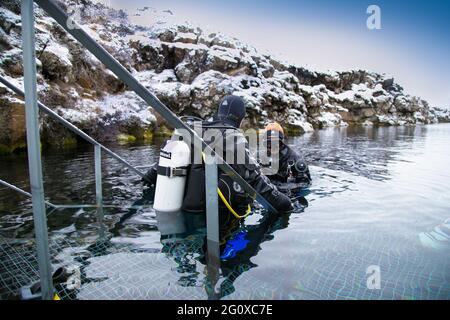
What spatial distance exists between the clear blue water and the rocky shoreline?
11.1m

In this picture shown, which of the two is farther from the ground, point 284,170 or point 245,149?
point 245,149

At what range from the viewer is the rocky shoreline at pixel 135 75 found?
14.8 m

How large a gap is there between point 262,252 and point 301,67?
2737 inches

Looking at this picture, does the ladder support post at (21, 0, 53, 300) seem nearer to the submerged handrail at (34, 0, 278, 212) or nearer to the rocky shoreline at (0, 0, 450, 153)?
the submerged handrail at (34, 0, 278, 212)

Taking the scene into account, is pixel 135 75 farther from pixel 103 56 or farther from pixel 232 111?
pixel 103 56

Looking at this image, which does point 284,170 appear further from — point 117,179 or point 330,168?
point 117,179

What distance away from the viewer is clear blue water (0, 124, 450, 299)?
2.51 meters

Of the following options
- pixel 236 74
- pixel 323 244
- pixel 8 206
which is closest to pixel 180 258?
pixel 323 244

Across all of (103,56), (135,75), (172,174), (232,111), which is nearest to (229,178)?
(172,174)

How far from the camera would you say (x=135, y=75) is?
27.7 m

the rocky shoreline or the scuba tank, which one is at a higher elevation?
the rocky shoreline

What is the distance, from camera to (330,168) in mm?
9273

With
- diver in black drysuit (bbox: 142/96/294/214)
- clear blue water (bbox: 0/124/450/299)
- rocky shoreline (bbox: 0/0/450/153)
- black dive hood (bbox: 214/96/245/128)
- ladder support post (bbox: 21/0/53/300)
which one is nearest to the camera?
ladder support post (bbox: 21/0/53/300)

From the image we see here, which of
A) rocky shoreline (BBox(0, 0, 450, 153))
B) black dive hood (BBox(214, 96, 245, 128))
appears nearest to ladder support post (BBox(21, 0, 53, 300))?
black dive hood (BBox(214, 96, 245, 128))
